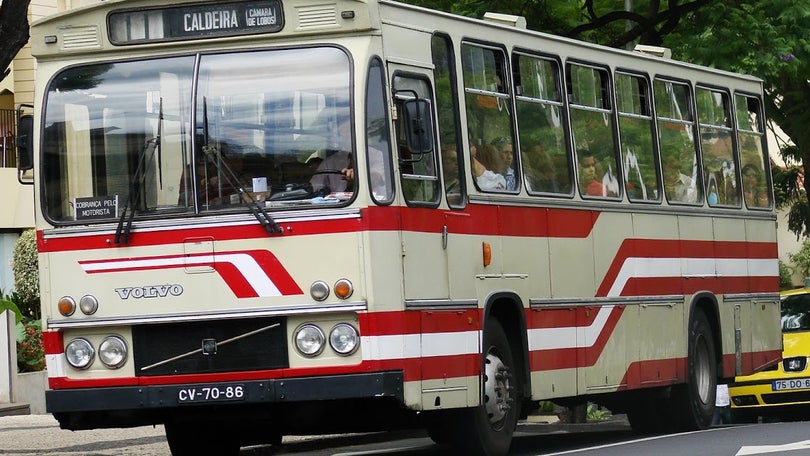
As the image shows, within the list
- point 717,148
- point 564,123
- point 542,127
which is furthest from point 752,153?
point 542,127

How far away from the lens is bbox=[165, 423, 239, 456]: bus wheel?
562 inches

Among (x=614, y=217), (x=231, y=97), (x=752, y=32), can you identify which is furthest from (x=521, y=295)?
(x=752, y=32)

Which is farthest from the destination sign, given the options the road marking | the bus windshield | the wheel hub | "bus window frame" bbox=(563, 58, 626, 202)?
the road marking

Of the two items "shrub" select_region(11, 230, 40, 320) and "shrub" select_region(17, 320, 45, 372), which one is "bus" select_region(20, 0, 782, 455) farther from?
"shrub" select_region(11, 230, 40, 320)

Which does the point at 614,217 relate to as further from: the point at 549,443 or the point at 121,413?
the point at 121,413

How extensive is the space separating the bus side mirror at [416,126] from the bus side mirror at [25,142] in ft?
8.78

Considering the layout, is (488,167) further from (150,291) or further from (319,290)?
(150,291)

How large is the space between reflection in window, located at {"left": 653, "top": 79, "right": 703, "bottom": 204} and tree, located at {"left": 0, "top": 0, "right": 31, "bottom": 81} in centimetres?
630

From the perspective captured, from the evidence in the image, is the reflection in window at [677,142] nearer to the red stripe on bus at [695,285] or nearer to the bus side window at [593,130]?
the red stripe on bus at [695,285]

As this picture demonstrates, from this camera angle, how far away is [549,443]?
57.0 ft

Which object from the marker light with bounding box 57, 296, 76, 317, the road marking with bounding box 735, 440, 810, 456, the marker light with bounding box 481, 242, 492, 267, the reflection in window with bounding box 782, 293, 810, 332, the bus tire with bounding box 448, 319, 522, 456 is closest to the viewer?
the marker light with bounding box 57, 296, 76, 317

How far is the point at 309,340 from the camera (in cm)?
1225

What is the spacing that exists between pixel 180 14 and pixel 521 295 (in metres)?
3.53

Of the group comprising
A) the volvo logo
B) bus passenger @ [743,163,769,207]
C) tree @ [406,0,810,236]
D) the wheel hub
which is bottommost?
the wheel hub
